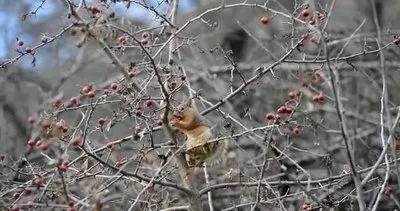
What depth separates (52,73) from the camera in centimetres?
985

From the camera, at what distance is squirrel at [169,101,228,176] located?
114 inches

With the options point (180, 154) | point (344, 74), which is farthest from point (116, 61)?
point (344, 74)

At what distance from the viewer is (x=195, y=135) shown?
9.63ft

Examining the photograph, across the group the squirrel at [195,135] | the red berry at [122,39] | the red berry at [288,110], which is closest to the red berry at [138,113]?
the squirrel at [195,135]

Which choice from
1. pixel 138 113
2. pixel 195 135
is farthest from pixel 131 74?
pixel 195 135

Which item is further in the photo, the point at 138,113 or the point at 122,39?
the point at 122,39

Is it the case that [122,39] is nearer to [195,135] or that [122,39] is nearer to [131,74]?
[131,74]

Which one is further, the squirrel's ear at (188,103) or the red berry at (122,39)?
the red berry at (122,39)

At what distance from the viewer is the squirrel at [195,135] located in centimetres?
289

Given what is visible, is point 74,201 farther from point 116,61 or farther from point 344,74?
point 344,74

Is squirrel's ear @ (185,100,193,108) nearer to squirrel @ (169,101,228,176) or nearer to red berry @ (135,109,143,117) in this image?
squirrel @ (169,101,228,176)

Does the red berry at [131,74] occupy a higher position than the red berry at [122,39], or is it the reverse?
the red berry at [122,39]

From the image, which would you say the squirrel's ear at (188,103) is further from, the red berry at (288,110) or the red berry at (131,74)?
the red berry at (288,110)

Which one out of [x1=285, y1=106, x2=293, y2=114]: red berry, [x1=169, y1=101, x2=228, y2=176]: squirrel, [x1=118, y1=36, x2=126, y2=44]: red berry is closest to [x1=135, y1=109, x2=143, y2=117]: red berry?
[x1=169, y1=101, x2=228, y2=176]: squirrel
